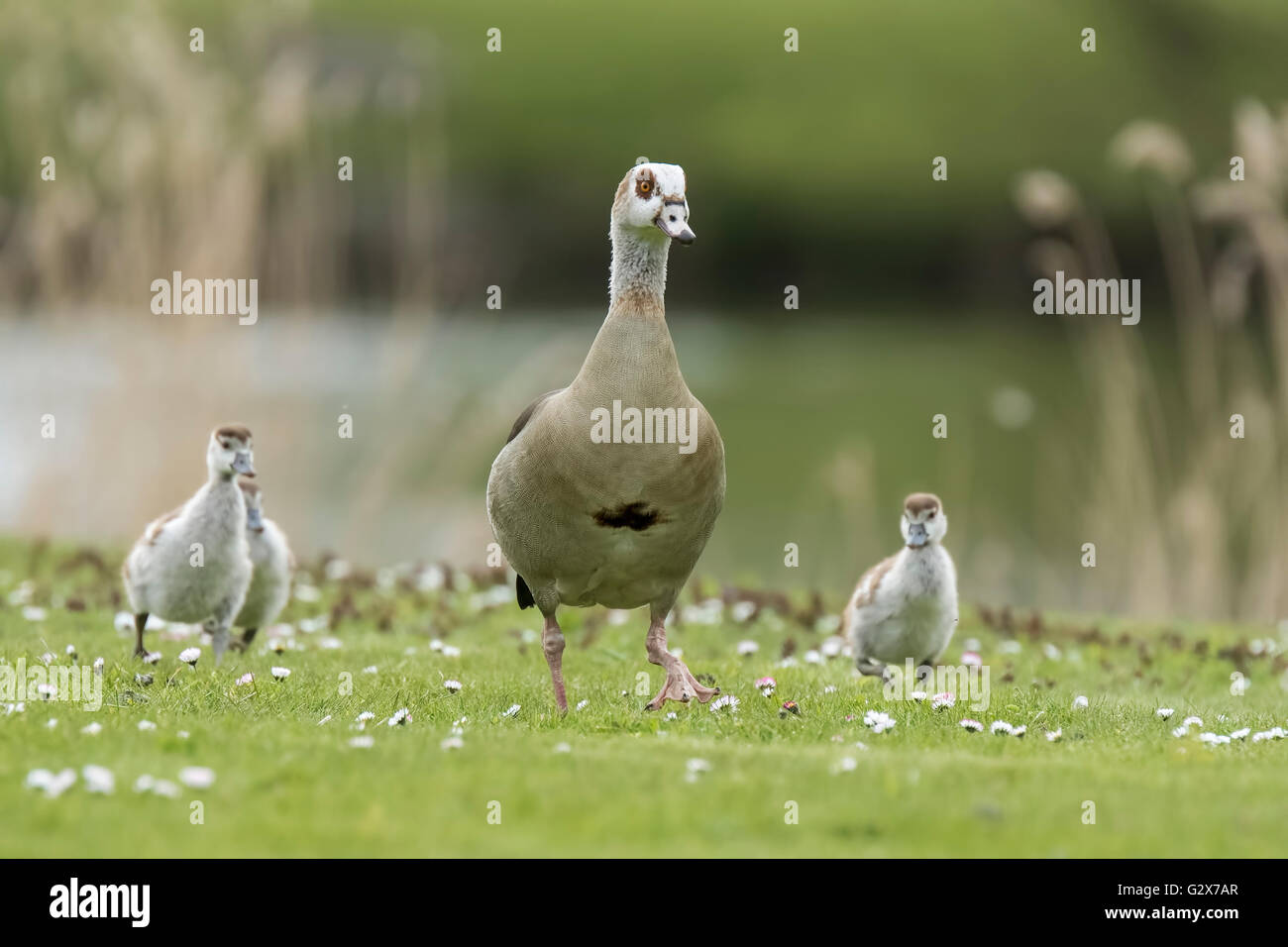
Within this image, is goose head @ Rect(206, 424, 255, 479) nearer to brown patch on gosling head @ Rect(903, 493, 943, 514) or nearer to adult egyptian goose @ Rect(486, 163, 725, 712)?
adult egyptian goose @ Rect(486, 163, 725, 712)

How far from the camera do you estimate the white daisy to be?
647 cm

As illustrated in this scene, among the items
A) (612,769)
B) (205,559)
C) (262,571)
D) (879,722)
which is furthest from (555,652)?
(262,571)

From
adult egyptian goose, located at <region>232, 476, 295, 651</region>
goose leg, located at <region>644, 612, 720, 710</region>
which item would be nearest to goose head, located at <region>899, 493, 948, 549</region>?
goose leg, located at <region>644, 612, 720, 710</region>

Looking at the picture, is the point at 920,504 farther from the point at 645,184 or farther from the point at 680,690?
the point at 645,184

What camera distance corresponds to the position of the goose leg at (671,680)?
886 centimetres

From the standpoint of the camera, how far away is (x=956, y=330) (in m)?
40.6

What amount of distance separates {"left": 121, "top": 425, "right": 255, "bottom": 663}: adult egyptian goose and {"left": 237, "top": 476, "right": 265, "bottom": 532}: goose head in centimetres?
33

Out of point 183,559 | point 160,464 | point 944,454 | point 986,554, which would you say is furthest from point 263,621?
point 944,454

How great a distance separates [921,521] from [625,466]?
10.1 feet

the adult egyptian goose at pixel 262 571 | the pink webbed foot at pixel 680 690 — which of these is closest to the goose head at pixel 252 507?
the adult egyptian goose at pixel 262 571

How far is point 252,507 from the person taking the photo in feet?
36.9

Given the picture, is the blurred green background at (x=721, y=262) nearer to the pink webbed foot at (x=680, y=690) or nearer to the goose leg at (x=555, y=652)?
the goose leg at (x=555, y=652)

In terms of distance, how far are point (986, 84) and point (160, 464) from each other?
3817cm
